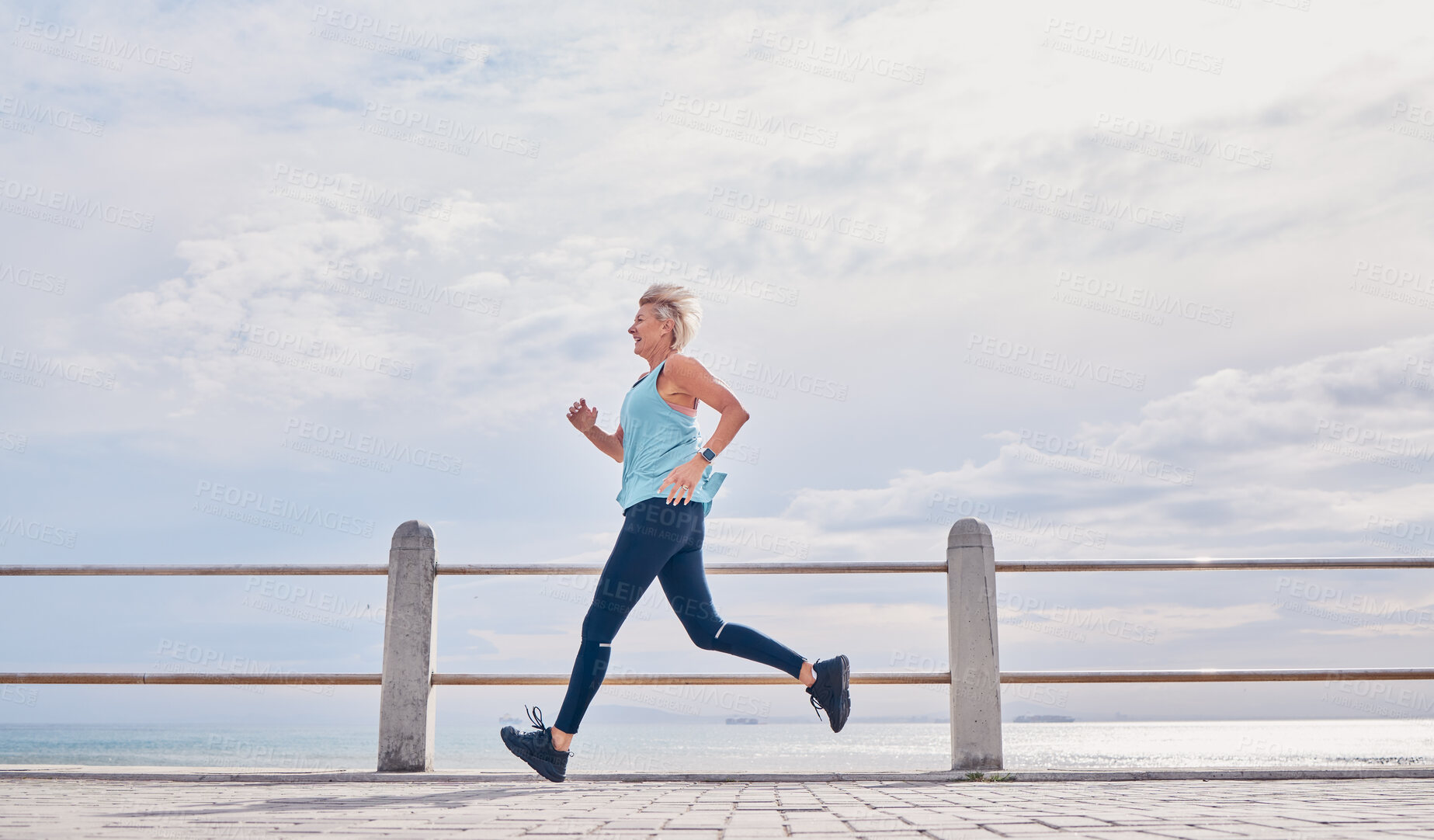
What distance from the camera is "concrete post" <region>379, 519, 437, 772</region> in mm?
4809

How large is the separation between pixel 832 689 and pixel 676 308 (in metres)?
1.79

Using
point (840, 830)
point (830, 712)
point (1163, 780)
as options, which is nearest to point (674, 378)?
point (830, 712)

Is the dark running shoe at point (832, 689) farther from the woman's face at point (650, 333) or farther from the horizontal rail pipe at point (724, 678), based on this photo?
the woman's face at point (650, 333)

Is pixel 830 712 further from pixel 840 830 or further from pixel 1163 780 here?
pixel 840 830

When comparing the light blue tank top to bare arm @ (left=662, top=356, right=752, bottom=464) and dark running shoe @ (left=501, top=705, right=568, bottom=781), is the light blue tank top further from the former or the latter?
dark running shoe @ (left=501, top=705, right=568, bottom=781)

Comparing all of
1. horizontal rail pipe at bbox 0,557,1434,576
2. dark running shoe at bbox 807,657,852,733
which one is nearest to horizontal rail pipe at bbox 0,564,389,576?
horizontal rail pipe at bbox 0,557,1434,576

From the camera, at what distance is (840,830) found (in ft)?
7.90

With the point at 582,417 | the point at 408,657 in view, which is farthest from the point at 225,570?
the point at 582,417

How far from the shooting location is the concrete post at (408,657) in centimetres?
481

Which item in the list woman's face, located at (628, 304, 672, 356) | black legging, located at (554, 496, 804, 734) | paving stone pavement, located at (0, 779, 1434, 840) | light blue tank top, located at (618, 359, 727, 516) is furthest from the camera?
woman's face, located at (628, 304, 672, 356)

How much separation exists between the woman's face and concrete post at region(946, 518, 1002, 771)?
1766 mm

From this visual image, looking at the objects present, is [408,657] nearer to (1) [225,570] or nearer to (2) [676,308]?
(1) [225,570]

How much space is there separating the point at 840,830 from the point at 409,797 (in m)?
1.74

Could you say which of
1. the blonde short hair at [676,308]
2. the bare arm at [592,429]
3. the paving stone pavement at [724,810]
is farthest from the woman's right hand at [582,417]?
the paving stone pavement at [724,810]
